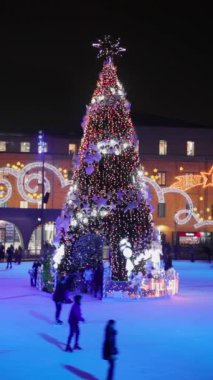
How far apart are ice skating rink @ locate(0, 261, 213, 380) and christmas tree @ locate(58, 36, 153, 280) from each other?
95.2 inches

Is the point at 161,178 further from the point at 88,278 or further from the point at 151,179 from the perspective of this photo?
the point at 88,278

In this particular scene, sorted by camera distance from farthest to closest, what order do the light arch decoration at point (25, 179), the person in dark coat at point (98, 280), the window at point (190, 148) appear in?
1. the window at point (190, 148)
2. the light arch decoration at point (25, 179)
3. the person in dark coat at point (98, 280)

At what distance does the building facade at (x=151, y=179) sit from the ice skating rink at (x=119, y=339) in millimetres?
33613

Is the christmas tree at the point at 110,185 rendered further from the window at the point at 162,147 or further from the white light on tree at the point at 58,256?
the window at the point at 162,147

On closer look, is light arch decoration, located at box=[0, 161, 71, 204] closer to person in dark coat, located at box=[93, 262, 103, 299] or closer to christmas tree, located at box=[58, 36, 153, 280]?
christmas tree, located at box=[58, 36, 153, 280]

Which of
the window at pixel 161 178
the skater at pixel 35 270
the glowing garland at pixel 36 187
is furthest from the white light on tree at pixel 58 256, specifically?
the window at pixel 161 178

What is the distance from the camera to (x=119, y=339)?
51.3ft

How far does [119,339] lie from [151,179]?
44487 mm

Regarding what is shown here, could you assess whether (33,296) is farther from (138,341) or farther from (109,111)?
(138,341)

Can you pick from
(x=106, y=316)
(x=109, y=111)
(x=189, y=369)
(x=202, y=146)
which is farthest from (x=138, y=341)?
(x=202, y=146)

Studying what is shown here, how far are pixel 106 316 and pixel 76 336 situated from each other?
565 cm

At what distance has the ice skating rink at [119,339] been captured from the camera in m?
12.1

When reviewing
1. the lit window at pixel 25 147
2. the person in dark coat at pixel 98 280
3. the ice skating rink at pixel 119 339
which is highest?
the lit window at pixel 25 147

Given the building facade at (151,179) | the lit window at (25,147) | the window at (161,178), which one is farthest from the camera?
the window at (161,178)
